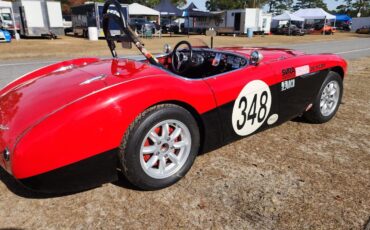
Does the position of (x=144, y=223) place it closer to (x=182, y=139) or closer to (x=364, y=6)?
(x=182, y=139)

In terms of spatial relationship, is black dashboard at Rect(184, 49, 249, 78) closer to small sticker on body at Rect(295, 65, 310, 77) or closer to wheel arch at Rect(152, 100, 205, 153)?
small sticker on body at Rect(295, 65, 310, 77)

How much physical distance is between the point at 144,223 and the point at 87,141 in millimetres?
704

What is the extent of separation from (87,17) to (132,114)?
22302 mm

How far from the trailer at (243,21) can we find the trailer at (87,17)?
15.2 m

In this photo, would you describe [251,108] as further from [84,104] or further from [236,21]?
[236,21]

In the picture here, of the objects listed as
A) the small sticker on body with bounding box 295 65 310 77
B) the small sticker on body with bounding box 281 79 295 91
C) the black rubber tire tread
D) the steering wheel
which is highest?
the steering wheel

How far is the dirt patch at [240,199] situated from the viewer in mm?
2186

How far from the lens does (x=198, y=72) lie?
380cm

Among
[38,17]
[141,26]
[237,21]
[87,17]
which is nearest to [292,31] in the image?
[237,21]

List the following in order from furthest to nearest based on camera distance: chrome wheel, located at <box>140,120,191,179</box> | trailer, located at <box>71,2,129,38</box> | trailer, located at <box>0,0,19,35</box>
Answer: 1. trailer, located at <box>71,2,129,38</box>
2. trailer, located at <box>0,0,19,35</box>
3. chrome wheel, located at <box>140,120,191,179</box>

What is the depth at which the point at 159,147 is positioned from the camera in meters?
2.52

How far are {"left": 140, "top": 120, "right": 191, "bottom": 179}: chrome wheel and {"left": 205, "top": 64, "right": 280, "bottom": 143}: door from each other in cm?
44

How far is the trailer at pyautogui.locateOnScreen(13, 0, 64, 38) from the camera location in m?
20.3

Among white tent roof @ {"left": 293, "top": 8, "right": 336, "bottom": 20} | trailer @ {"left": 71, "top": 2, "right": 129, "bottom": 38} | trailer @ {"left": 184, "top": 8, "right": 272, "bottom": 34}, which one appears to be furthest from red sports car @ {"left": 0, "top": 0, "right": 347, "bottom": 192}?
white tent roof @ {"left": 293, "top": 8, "right": 336, "bottom": 20}
